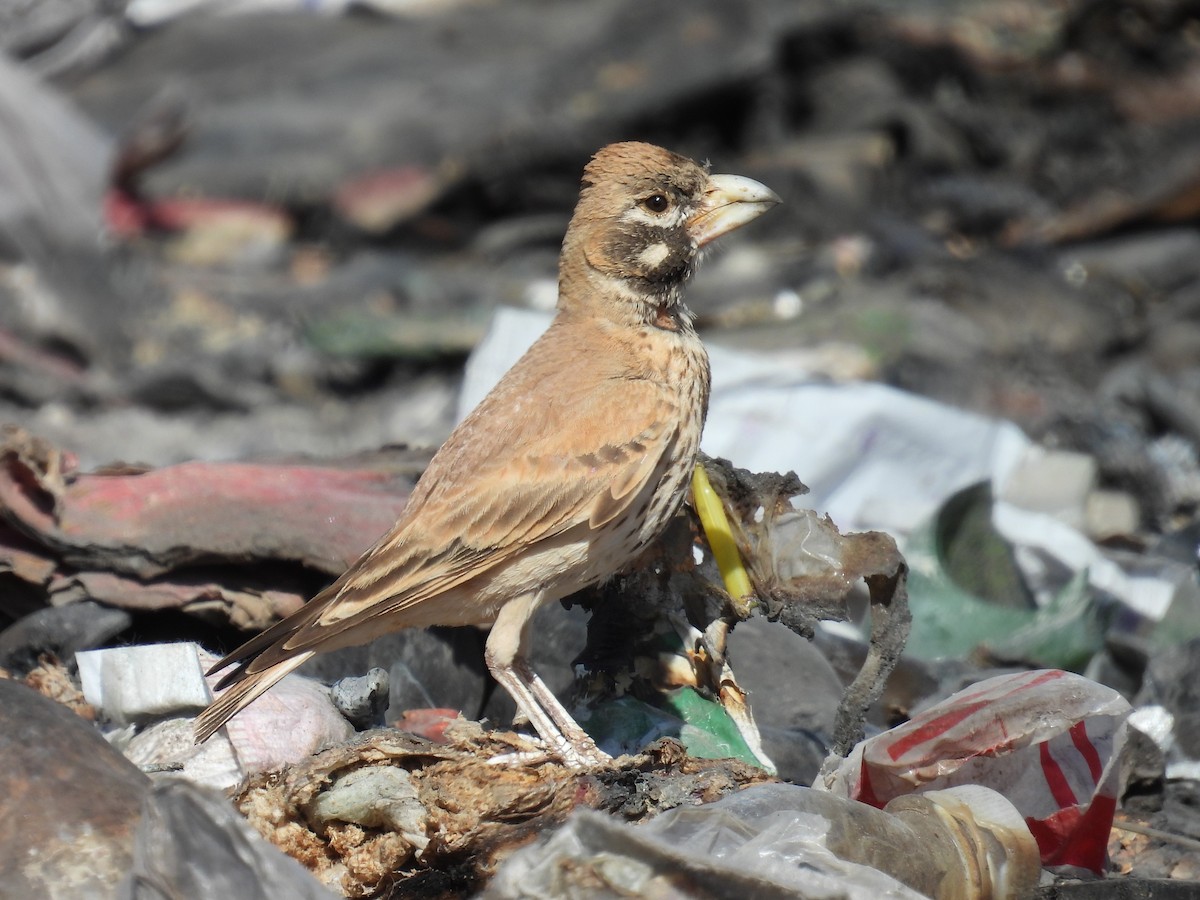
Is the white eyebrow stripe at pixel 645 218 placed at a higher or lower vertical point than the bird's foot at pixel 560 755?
higher

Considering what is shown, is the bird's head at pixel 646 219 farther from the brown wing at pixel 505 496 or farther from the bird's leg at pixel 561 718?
the bird's leg at pixel 561 718

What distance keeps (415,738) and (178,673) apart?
80 cm

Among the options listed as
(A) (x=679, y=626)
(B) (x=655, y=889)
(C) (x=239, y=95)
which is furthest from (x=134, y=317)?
(B) (x=655, y=889)

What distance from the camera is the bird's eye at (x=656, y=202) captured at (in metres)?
3.82

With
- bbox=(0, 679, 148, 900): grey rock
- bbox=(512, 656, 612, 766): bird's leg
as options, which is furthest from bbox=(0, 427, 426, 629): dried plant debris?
bbox=(0, 679, 148, 900): grey rock

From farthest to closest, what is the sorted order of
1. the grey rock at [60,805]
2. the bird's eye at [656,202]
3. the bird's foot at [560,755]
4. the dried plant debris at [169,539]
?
the dried plant debris at [169,539]
the bird's eye at [656,202]
the bird's foot at [560,755]
the grey rock at [60,805]

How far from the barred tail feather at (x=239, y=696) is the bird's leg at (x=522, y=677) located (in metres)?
0.45

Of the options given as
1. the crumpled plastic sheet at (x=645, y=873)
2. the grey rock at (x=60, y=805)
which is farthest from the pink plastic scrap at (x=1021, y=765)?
the grey rock at (x=60, y=805)

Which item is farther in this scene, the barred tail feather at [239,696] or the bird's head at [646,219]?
the bird's head at [646,219]

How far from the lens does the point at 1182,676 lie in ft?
13.6

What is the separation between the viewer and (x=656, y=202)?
3.83 meters

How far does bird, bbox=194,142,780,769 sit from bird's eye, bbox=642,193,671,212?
0.13 feet

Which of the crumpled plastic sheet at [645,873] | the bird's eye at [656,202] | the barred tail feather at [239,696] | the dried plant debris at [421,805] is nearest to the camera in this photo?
the crumpled plastic sheet at [645,873]

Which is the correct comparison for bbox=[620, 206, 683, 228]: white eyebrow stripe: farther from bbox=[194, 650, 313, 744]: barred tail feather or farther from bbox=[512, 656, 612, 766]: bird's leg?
bbox=[194, 650, 313, 744]: barred tail feather
